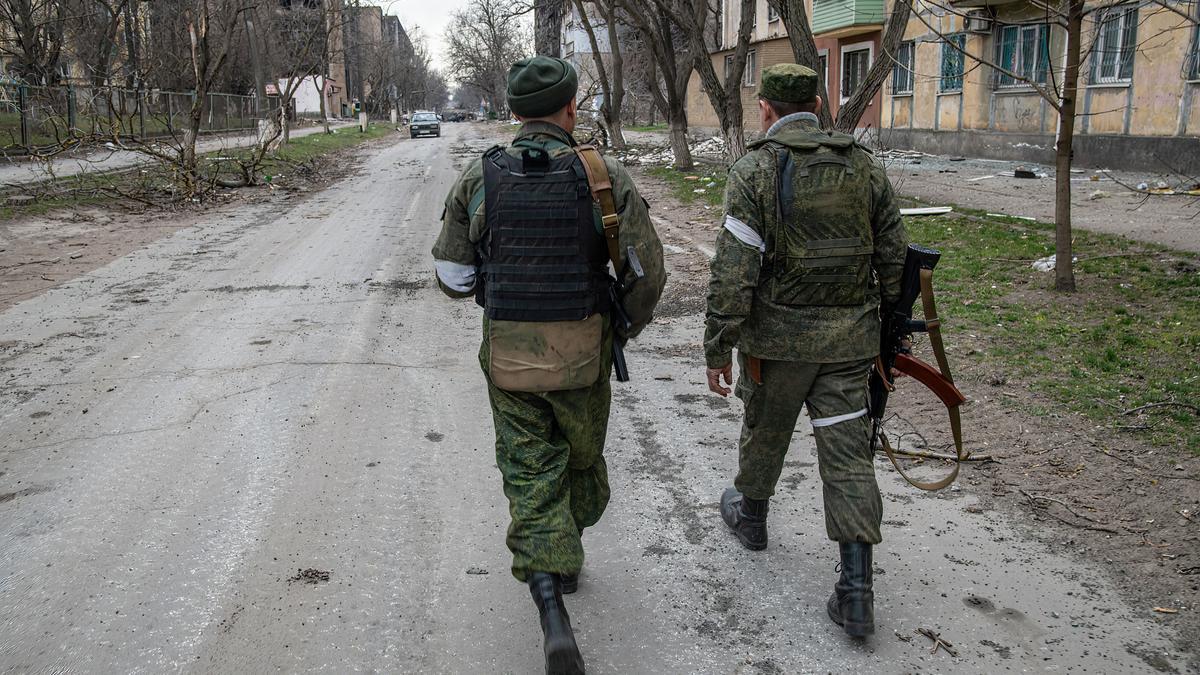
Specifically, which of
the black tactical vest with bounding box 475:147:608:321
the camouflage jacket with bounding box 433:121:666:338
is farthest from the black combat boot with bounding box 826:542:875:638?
the black tactical vest with bounding box 475:147:608:321

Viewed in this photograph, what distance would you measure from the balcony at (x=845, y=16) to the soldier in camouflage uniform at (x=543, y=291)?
932 inches

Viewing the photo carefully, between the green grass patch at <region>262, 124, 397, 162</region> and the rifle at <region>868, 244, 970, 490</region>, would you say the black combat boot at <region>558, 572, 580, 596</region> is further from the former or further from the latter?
the green grass patch at <region>262, 124, 397, 162</region>

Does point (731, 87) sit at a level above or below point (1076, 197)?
above

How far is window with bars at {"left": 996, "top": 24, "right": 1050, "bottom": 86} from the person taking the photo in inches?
725

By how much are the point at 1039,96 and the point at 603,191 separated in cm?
1745

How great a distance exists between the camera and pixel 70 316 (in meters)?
7.35

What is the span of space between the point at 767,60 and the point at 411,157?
14006 millimetres

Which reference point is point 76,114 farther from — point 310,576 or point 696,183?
point 310,576

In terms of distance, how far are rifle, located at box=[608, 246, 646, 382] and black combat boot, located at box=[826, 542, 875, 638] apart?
963mm

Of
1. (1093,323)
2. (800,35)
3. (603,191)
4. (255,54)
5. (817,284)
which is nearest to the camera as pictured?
(603,191)

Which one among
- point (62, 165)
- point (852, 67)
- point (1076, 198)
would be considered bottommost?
→ point (1076, 198)

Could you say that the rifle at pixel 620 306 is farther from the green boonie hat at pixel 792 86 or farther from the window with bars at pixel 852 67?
the window with bars at pixel 852 67

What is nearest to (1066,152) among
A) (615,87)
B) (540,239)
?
(540,239)

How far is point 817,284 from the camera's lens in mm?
3092
